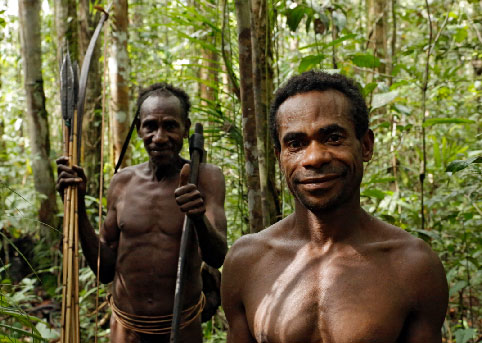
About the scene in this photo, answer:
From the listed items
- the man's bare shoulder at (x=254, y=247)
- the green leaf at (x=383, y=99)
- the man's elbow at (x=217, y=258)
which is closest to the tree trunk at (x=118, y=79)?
the man's elbow at (x=217, y=258)

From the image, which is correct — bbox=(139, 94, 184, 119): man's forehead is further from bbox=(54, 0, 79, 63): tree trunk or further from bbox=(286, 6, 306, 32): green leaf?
bbox=(54, 0, 79, 63): tree trunk

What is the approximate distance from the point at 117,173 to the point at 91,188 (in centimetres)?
296

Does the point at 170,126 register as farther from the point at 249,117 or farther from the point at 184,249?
the point at 184,249

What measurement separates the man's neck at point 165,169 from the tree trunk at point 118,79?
5.21ft

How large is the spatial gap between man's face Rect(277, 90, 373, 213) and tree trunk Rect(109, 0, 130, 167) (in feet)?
10.5

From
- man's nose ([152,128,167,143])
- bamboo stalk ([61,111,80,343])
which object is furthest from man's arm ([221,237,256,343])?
man's nose ([152,128,167,143])

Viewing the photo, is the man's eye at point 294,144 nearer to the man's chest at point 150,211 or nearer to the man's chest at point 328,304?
the man's chest at point 328,304

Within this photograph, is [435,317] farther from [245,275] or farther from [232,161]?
[232,161]

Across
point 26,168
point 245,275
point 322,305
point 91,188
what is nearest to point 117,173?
point 245,275

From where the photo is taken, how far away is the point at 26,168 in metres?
7.66

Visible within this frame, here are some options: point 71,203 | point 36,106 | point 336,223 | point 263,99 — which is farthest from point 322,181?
point 36,106

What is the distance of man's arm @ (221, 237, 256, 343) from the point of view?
1.68 metres

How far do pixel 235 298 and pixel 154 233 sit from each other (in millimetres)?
1357

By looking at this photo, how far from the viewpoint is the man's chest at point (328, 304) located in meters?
1.46
